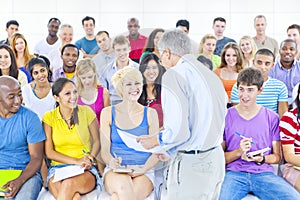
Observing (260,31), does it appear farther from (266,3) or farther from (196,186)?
(196,186)

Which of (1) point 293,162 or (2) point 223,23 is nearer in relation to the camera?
(1) point 293,162

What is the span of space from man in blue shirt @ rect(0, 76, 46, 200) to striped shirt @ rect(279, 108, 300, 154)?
1.04 meters

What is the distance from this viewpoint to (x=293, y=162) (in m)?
2.14

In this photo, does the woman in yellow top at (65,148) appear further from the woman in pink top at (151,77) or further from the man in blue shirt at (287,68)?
the man in blue shirt at (287,68)

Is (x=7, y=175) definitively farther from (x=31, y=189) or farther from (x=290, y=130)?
(x=290, y=130)

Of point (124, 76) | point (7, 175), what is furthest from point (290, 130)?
point (7, 175)

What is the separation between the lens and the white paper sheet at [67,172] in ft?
6.89

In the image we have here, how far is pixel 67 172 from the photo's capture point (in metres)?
2.12

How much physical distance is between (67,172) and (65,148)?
11 centimetres

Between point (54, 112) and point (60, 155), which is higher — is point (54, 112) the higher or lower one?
the higher one

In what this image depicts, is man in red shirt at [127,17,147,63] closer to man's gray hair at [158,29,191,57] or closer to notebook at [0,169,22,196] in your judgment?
man's gray hair at [158,29,191,57]

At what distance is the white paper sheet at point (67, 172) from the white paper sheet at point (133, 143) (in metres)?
0.75

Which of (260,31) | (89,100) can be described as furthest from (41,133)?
(260,31)

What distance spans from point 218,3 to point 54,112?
3.28m
